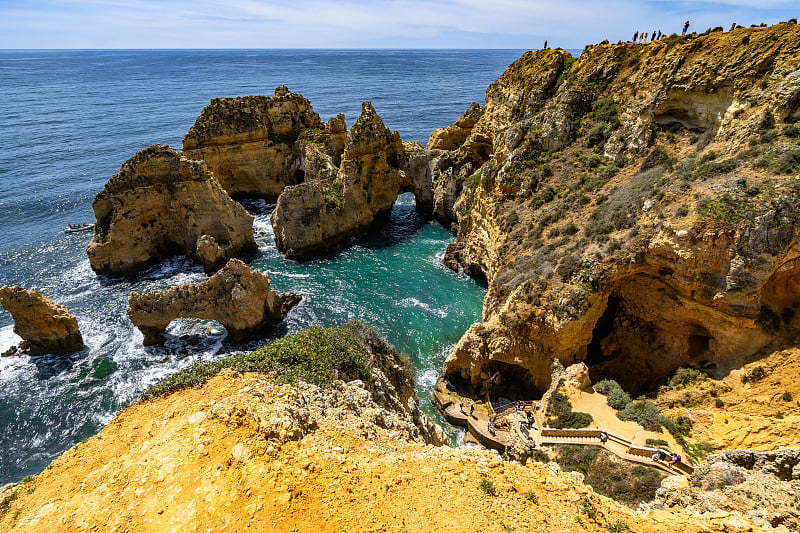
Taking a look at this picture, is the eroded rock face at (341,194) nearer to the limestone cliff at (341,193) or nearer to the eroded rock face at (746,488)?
the limestone cliff at (341,193)

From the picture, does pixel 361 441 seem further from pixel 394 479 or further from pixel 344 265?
pixel 344 265

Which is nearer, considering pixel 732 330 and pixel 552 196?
pixel 732 330

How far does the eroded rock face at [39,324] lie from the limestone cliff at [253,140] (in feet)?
81.7

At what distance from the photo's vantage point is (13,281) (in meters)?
37.4

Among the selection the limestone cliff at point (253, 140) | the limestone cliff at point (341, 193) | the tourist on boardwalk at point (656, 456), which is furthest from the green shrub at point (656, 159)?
the limestone cliff at point (253, 140)

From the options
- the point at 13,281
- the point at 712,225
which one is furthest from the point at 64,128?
the point at 712,225

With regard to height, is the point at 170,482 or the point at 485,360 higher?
the point at 170,482

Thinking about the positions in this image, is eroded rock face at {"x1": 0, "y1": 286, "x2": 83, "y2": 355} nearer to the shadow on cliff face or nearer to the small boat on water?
the small boat on water

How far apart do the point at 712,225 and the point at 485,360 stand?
47.5 ft

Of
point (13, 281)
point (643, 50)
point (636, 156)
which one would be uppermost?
point (643, 50)

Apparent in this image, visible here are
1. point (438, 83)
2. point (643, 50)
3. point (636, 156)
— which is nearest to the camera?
point (636, 156)

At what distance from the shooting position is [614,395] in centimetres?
2161

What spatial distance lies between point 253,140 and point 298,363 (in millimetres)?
43566

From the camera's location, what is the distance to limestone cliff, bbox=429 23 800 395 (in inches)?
814
